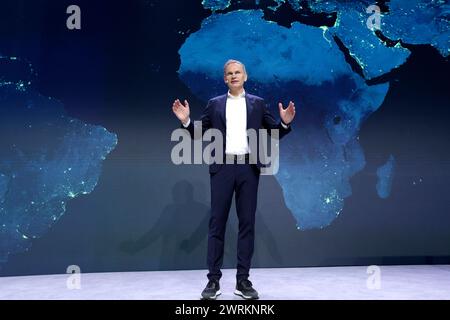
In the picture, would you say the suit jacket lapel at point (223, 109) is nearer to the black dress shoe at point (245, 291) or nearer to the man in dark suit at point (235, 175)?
the man in dark suit at point (235, 175)

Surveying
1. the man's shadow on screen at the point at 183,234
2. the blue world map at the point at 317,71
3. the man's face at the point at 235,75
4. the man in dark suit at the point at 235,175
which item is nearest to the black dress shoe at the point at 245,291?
the man in dark suit at the point at 235,175

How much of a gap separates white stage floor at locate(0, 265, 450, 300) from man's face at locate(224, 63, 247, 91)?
1.32 metres

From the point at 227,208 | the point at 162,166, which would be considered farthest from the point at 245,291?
the point at 162,166

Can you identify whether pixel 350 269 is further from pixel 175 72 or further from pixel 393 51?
pixel 175 72

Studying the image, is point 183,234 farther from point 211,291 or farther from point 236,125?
point 236,125

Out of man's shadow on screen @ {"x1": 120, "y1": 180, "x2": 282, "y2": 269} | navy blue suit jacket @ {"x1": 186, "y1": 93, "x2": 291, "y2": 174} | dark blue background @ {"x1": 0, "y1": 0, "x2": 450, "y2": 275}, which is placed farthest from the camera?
man's shadow on screen @ {"x1": 120, "y1": 180, "x2": 282, "y2": 269}

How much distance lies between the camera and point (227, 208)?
289 cm

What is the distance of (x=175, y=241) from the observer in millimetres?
3941

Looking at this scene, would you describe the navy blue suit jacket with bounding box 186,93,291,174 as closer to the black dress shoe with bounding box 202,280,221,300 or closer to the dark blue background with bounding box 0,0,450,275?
the black dress shoe with bounding box 202,280,221,300

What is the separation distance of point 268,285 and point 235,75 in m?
1.51

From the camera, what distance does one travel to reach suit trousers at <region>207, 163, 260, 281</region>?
286cm

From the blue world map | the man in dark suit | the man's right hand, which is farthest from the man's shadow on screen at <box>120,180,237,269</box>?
the man's right hand

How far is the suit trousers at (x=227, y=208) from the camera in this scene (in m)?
2.86

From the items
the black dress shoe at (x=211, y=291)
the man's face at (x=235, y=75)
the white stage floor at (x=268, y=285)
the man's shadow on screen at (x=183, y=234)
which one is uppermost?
the man's face at (x=235, y=75)
